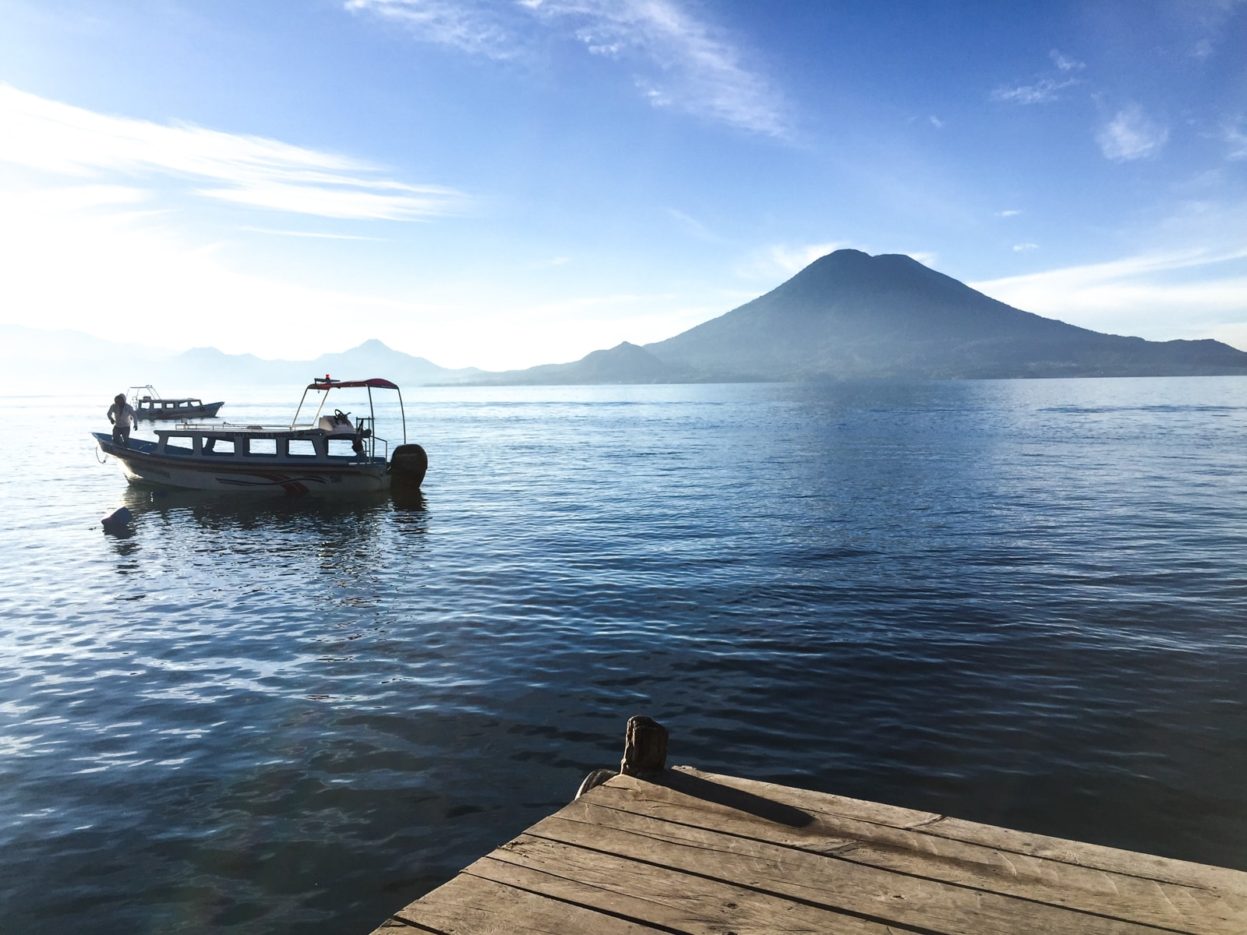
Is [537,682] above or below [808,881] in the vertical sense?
below

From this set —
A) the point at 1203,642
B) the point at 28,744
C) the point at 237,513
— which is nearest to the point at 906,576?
the point at 1203,642

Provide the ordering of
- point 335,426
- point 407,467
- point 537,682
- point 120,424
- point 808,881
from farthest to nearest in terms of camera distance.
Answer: point 120,424 → point 407,467 → point 335,426 → point 537,682 → point 808,881

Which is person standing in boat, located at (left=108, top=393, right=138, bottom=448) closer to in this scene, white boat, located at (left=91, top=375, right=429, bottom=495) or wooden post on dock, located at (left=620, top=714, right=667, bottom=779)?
white boat, located at (left=91, top=375, right=429, bottom=495)

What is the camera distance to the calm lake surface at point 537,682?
8.16 m

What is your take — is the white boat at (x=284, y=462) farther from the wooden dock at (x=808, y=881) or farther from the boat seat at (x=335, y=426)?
the wooden dock at (x=808, y=881)

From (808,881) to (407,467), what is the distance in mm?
33426

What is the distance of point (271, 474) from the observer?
1356 inches

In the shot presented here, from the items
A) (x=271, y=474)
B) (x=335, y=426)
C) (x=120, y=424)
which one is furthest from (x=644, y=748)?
(x=120, y=424)

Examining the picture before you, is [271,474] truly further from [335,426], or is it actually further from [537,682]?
[537,682]

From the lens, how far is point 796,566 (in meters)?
20.6

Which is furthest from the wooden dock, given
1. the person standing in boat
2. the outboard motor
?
the person standing in boat

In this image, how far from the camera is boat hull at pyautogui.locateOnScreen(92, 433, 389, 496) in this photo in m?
34.3

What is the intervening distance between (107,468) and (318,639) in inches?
1776

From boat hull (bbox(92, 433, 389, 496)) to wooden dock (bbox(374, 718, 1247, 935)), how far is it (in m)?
31.4
